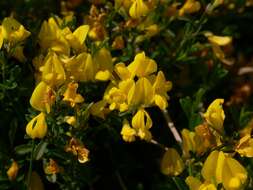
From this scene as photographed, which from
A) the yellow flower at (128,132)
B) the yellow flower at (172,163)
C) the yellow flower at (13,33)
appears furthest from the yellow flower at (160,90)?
the yellow flower at (13,33)

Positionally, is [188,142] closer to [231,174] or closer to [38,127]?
[231,174]

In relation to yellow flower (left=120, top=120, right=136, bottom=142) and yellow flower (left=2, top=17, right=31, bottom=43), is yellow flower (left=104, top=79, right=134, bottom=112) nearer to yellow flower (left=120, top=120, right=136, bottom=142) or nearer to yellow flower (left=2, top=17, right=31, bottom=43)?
yellow flower (left=120, top=120, right=136, bottom=142)

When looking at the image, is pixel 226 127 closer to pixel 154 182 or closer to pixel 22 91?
pixel 154 182

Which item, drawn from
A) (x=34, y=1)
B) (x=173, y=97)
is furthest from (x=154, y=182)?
(x=34, y=1)

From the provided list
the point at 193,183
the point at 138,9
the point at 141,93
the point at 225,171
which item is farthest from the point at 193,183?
the point at 138,9

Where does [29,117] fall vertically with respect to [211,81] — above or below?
above

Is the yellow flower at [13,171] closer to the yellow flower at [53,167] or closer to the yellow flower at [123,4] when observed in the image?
the yellow flower at [53,167]
